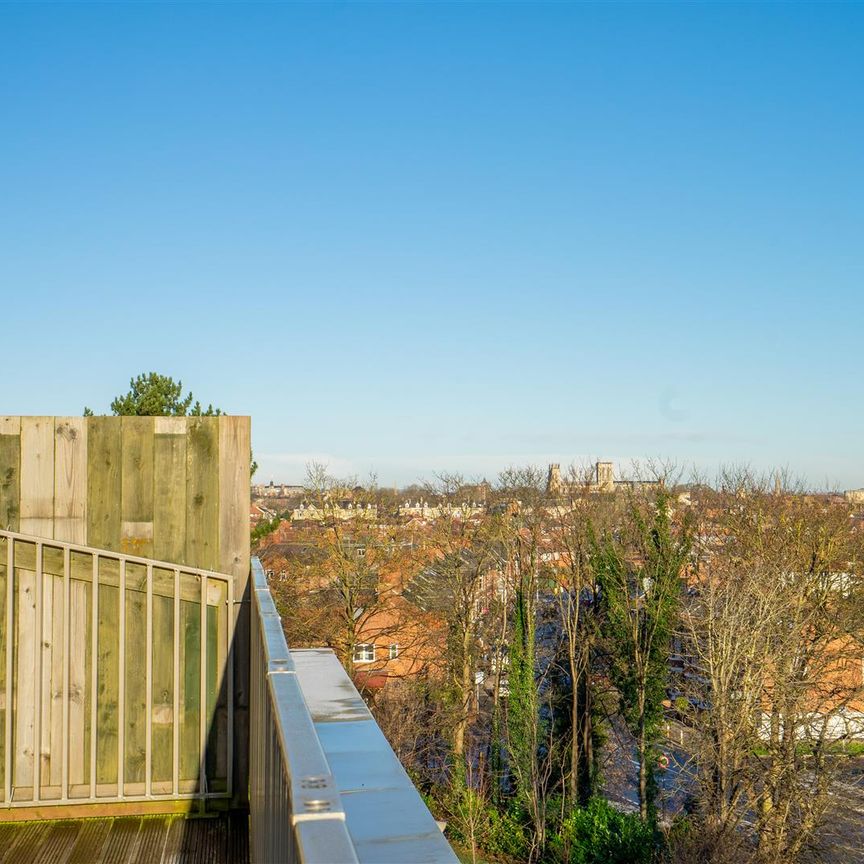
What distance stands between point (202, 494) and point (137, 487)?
1.02 feet

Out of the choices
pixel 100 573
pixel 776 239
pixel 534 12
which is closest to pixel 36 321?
pixel 534 12

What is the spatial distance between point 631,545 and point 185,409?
13418 millimetres

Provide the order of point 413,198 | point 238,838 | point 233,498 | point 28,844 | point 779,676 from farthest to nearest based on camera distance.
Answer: point 413,198, point 779,676, point 233,498, point 238,838, point 28,844

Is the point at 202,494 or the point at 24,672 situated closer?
the point at 24,672

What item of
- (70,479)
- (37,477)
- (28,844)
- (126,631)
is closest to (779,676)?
A: (126,631)

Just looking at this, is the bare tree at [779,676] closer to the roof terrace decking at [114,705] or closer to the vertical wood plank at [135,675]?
the roof terrace decking at [114,705]

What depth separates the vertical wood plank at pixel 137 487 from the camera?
3910 mm

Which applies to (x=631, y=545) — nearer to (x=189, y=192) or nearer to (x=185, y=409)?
(x=185, y=409)

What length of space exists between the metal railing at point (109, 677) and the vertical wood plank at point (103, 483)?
3.8 inches

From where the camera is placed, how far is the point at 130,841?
3584mm

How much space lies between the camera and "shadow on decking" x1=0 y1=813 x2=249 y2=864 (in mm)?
3426

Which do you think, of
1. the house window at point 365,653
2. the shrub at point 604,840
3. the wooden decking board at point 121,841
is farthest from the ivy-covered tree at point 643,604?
the wooden decking board at point 121,841

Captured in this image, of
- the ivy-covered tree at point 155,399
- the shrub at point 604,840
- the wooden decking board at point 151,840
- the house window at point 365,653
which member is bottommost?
the shrub at point 604,840

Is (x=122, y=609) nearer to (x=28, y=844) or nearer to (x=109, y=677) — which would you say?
A: (x=109, y=677)
